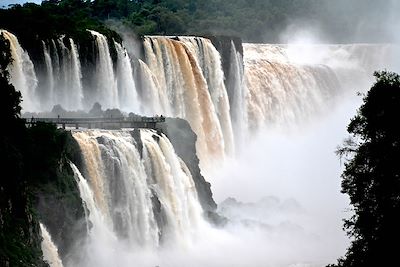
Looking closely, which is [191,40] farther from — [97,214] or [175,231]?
[97,214]

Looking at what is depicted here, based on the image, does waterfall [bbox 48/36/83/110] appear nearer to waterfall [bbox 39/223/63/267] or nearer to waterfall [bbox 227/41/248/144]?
waterfall [bbox 39/223/63/267]

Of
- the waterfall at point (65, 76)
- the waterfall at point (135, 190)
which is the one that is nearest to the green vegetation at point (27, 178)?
the waterfall at point (135, 190)

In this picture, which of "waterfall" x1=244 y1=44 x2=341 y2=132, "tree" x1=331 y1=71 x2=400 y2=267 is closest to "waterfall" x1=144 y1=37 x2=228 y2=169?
"waterfall" x1=244 y1=44 x2=341 y2=132

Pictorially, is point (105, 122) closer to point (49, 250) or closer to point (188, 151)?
point (188, 151)

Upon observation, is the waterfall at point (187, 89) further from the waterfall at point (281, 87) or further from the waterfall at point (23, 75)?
the waterfall at point (23, 75)

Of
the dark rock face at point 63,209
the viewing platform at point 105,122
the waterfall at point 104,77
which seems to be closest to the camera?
the dark rock face at point 63,209

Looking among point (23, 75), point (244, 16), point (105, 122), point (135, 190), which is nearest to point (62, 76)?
point (23, 75)

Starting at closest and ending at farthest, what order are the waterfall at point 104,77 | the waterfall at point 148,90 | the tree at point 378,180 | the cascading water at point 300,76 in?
the tree at point 378,180 < the waterfall at point 104,77 < the waterfall at point 148,90 < the cascading water at point 300,76
